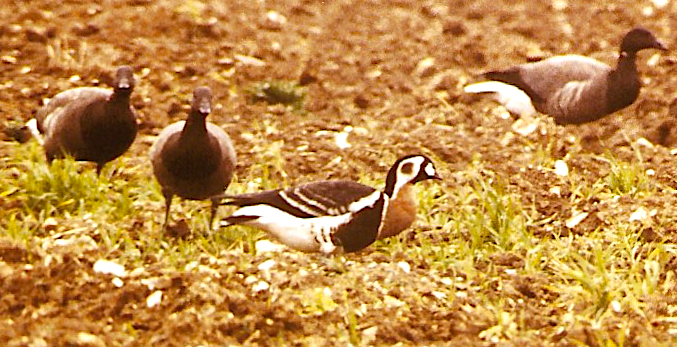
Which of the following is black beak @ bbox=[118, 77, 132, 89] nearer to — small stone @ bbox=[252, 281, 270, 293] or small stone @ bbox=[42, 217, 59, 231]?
small stone @ bbox=[42, 217, 59, 231]

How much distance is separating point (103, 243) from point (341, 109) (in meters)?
2.40

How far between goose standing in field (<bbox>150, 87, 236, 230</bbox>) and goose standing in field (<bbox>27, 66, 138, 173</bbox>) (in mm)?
460

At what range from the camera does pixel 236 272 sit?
5.59 meters

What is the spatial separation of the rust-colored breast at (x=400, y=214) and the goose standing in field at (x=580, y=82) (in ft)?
7.76

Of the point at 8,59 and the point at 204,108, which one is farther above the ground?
the point at 204,108

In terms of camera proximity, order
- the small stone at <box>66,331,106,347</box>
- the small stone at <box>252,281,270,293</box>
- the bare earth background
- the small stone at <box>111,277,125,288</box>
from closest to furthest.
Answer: the small stone at <box>66,331,106,347</box>, the bare earth background, the small stone at <box>111,277,125,288</box>, the small stone at <box>252,281,270,293</box>

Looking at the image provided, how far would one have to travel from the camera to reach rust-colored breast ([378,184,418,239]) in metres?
5.82

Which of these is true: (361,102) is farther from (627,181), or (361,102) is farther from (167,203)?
(167,203)

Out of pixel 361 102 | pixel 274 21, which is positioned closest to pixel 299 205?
pixel 361 102

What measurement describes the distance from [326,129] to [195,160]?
170 cm

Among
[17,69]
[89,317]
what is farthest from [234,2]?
[89,317]

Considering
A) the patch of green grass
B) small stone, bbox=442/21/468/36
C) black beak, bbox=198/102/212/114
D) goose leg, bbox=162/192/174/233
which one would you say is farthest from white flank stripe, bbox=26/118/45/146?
small stone, bbox=442/21/468/36

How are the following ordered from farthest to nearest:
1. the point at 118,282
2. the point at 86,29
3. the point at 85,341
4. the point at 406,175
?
1. the point at 86,29
2. the point at 406,175
3. the point at 118,282
4. the point at 85,341

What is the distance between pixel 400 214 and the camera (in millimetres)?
5840
